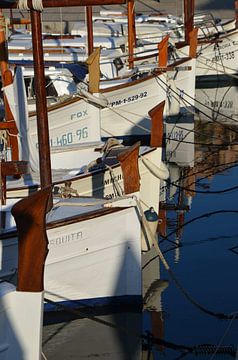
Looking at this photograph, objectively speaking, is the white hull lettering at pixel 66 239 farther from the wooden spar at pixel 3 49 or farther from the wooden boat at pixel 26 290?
the wooden spar at pixel 3 49

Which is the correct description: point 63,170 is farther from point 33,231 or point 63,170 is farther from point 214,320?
point 33,231

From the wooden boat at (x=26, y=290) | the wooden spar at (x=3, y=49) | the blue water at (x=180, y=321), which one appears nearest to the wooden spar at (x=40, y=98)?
the blue water at (x=180, y=321)

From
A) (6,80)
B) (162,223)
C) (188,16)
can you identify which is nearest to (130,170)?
(6,80)

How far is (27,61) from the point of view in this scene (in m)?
26.2

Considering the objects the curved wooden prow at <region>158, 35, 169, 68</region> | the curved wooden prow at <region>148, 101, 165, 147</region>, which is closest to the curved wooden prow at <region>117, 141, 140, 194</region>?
the curved wooden prow at <region>148, 101, 165, 147</region>

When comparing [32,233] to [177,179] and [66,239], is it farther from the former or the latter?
[177,179]

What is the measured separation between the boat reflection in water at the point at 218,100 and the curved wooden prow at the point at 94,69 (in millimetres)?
7440

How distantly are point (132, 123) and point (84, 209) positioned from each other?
11.1 m

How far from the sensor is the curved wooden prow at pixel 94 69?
16694mm

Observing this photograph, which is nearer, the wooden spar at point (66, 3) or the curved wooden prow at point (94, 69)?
the wooden spar at point (66, 3)

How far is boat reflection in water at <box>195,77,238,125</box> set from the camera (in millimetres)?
26484

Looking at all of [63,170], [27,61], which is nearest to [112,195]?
[63,170]

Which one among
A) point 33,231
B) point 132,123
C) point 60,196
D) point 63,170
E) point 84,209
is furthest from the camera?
point 132,123

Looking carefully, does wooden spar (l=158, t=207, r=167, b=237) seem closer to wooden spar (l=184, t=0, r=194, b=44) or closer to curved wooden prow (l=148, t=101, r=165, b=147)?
curved wooden prow (l=148, t=101, r=165, b=147)
